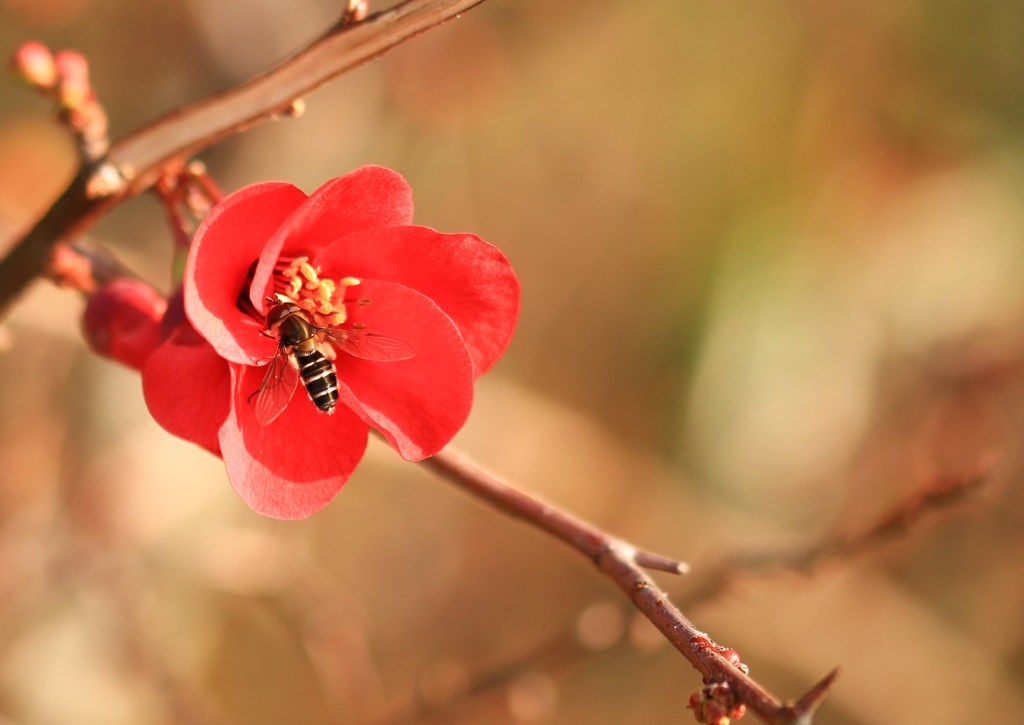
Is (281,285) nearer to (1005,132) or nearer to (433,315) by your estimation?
(433,315)

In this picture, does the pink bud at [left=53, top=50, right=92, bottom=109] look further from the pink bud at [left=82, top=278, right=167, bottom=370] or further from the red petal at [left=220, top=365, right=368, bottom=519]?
the red petal at [left=220, top=365, right=368, bottom=519]

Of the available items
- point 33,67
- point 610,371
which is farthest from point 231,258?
point 610,371

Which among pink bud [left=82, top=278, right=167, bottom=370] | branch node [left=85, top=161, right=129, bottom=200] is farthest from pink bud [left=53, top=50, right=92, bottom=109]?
pink bud [left=82, top=278, right=167, bottom=370]

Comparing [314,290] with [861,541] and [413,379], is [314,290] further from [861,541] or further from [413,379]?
[861,541]

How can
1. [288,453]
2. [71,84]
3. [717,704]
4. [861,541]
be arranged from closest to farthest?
[717,704], [288,453], [71,84], [861,541]

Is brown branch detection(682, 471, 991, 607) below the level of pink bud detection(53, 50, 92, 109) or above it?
below

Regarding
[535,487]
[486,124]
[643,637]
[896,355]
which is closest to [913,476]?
[896,355]
